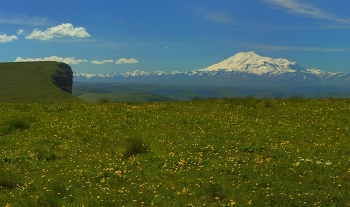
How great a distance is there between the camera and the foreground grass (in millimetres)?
9078

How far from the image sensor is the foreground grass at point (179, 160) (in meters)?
9.08

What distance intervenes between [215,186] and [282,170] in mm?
3109

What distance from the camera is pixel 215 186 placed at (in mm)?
9492

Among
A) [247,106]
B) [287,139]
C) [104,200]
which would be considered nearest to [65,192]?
[104,200]

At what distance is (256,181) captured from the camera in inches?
398

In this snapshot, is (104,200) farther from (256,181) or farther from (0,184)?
(256,181)

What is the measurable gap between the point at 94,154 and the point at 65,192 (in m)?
4.65

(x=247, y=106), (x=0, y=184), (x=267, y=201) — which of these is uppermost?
(x=247, y=106)

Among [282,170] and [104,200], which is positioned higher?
[282,170]

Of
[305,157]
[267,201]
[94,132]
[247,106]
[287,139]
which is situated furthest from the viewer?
[247,106]

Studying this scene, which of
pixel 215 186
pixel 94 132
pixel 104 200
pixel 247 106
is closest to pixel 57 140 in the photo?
pixel 94 132

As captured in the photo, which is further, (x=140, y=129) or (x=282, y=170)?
(x=140, y=129)

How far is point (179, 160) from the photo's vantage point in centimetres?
1273

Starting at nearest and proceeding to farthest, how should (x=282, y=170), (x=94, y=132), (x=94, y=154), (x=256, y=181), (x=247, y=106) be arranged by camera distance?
(x=256, y=181)
(x=282, y=170)
(x=94, y=154)
(x=94, y=132)
(x=247, y=106)
